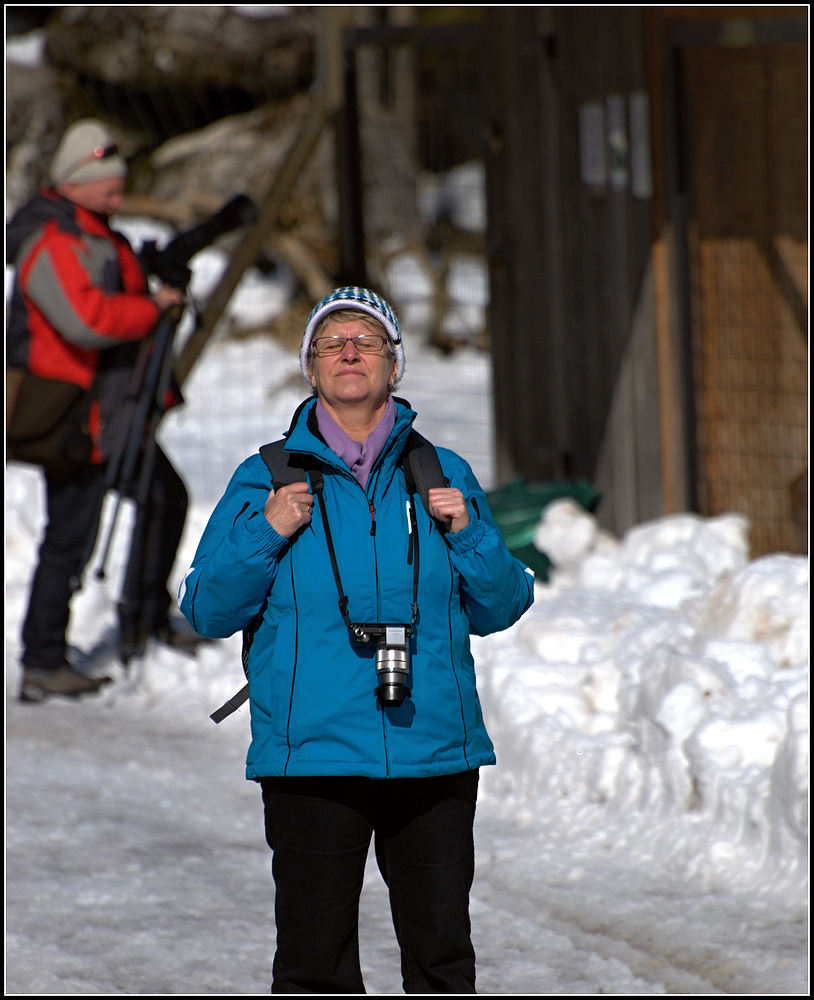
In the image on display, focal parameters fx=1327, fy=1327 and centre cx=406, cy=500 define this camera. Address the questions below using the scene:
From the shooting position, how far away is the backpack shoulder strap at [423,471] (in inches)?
110

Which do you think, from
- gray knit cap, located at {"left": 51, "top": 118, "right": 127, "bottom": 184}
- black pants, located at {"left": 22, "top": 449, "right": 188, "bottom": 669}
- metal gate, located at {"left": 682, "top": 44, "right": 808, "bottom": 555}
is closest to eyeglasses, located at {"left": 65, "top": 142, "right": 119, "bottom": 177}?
gray knit cap, located at {"left": 51, "top": 118, "right": 127, "bottom": 184}

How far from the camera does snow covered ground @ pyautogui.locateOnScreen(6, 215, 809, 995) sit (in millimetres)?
3715

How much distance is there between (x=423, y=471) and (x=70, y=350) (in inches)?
128

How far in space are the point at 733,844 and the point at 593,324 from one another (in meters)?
3.72

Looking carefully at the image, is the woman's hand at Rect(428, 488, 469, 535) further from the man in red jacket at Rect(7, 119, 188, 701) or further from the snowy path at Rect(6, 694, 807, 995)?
the man in red jacket at Rect(7, 119, 188, 701)

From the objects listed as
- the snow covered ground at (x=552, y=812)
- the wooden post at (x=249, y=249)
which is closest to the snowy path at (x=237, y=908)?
the snow covered ground at (x=552, y=812)

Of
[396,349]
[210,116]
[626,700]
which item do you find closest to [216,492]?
[626,700]

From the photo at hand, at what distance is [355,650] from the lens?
2.73 m

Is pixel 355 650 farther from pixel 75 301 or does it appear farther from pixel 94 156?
pixel 94 156

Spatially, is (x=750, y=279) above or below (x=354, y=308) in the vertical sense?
below

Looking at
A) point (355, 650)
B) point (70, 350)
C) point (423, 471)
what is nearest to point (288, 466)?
point (423, 471)

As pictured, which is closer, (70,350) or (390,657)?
(390,657)

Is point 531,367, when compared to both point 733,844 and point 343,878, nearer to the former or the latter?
point 733,844

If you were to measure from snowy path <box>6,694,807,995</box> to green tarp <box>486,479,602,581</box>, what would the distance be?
85.2 inches
